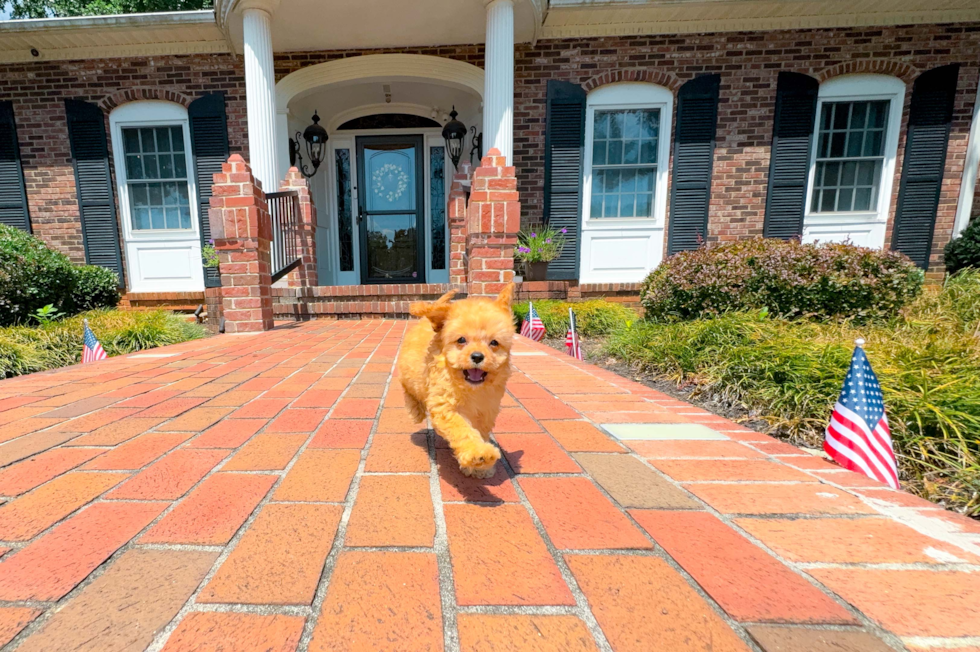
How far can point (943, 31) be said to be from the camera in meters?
6.64

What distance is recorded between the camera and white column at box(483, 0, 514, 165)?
5.54 m

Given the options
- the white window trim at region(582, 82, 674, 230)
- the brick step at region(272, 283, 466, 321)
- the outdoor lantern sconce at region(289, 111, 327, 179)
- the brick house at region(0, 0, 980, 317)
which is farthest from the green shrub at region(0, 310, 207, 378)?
the white window trim at region(582, 82, 674, 230)

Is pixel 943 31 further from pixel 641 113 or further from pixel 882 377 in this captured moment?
pixel 882 377

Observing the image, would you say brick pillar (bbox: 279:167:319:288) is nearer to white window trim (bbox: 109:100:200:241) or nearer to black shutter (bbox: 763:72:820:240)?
white window trim (bbox: 109:100:200:241)

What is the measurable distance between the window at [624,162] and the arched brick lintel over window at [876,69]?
3035 millimetres

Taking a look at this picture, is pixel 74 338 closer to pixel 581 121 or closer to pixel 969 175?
pixel 581 121

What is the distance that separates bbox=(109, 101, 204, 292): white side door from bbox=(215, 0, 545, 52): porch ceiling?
8.10 feet

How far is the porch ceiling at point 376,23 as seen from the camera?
575cm

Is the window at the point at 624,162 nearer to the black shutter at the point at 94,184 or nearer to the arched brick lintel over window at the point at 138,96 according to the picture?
the arched brick lintel over window at the point at 138,96

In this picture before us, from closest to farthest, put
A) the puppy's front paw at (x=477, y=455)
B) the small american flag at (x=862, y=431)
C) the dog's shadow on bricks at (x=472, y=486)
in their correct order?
the puppy's front paw at (x=477, y=455) < the dog's shadow on bricks at (x=472, y=486) < the small american flag at (x=862, y=431)

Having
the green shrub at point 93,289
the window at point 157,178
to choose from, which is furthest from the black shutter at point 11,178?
the green shrub at point 93,289

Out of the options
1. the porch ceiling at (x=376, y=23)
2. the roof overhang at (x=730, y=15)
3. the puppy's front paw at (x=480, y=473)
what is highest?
the roof overhang at (x=730, y=15)

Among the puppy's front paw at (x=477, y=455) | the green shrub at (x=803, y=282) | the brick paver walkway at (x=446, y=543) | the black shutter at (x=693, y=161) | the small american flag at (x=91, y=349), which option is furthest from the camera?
the black shutter at (x=693, y=161)

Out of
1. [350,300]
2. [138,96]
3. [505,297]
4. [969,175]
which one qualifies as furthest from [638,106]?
[138,96]
